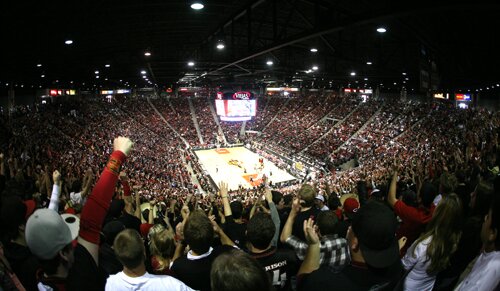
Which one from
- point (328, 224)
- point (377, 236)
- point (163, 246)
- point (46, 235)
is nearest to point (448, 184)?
point (328, 224)

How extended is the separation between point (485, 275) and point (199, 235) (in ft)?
7.07

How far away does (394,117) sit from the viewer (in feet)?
128

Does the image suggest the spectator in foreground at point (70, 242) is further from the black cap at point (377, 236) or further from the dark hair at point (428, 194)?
the dark hair at point (428, 194)

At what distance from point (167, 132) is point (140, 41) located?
3162 cm

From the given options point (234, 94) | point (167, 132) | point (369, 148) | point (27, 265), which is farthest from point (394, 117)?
point (27, 265)

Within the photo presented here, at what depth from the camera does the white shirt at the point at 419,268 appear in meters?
2.74

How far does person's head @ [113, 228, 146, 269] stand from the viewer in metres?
2.29

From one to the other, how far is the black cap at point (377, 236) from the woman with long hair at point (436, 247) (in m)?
0.78

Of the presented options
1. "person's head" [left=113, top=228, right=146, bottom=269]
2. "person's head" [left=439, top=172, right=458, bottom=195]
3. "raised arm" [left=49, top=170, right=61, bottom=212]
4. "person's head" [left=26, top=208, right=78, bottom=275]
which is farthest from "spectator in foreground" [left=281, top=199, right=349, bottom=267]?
"person's head" [left=439, top=172, right=458, bottom=195]

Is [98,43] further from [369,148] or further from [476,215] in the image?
[369,148]

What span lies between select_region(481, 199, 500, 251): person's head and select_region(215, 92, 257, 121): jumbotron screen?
32.9 m

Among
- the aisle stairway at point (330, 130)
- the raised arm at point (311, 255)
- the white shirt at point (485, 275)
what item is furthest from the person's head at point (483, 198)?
the aisle stairway at point (330, 130)

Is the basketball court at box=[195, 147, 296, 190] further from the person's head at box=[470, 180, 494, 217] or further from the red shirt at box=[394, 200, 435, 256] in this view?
the person's head at box=[470, 180, 494, 217]

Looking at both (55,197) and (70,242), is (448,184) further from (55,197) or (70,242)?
(55,197)
